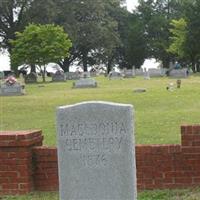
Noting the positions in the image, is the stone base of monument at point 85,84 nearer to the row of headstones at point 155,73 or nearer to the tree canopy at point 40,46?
the row of headstones at point 155,73

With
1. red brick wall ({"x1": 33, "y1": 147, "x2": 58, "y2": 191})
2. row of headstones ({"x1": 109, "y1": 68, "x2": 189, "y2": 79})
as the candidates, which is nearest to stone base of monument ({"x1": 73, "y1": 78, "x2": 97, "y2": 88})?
row of headstones ({"x1": 109, "y1": 68, "x2": 189, "y2": 79})

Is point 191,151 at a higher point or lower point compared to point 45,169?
higher

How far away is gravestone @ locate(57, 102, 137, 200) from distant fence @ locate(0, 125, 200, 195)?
1841mm

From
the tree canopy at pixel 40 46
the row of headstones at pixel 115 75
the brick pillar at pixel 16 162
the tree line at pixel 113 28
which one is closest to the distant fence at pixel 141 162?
the brick pillar at pixel 16 162

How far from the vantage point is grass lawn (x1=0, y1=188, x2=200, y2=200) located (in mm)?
7406

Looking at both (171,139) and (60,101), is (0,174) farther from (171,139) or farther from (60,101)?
(60,101)

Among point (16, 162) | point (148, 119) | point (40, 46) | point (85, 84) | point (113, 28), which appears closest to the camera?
point (16, 162)

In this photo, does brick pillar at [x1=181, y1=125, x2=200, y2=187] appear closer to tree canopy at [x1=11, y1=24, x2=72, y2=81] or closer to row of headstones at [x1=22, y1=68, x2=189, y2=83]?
row of headstones at [x1=22, y1=68, x2=189, y2=83]

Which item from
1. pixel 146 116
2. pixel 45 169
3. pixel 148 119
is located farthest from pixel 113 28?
pixel 45 169

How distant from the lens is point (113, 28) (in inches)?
3177

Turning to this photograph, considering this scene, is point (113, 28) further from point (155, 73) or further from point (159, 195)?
point (159, 195)

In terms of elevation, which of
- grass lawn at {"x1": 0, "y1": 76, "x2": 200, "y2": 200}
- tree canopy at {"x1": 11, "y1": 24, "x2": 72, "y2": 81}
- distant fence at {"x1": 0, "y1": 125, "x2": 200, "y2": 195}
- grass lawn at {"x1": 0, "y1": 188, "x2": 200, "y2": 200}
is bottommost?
grass lawn at {"x1": 0, "y1": 188, "x2": 200, "y2": 200}

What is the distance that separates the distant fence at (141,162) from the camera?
7762 mm

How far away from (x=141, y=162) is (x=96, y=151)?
203 cm
